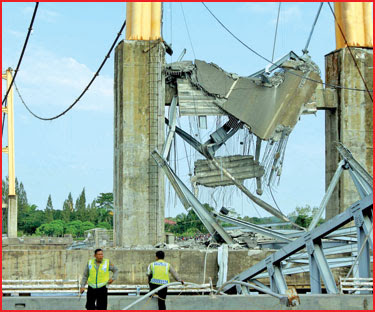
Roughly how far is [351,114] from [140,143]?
31.1 feet

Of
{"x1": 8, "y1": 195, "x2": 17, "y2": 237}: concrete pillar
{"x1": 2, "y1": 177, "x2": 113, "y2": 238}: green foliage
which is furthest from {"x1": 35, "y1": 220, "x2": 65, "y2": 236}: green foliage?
{"x1": 8, "y1": 195, "x2": 17, "y2": 237}: concrete pillar

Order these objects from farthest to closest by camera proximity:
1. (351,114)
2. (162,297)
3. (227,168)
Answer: (351,114) → (227,168) → (162,297)

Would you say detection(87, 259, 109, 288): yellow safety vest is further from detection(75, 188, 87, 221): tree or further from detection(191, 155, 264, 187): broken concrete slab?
detection(75, 188, 87, 221): tree

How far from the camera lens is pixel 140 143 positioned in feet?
103

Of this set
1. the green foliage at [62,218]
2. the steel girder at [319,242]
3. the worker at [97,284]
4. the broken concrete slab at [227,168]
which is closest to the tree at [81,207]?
the green foliage at [62,218]

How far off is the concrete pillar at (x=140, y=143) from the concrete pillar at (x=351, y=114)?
7.97 metres

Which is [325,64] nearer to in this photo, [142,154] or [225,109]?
[225,109]

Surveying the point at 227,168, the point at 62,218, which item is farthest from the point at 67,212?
the point at 227,168

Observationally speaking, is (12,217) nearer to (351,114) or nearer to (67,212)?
→ (351,114)

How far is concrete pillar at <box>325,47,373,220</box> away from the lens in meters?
33.0

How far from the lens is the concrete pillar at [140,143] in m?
31.3

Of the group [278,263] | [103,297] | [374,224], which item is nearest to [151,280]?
[103,297]

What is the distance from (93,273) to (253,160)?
65.5ft

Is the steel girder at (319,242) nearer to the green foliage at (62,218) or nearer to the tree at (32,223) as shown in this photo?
the green foliage at (62,218)
